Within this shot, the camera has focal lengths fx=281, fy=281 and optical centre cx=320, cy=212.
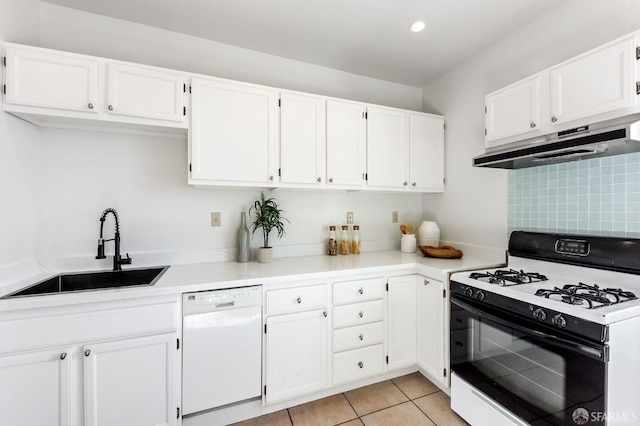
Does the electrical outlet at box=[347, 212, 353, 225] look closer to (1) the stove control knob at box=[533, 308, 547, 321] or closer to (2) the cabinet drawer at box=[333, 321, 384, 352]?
(2) the cabinet drawer at box=[333, 321, 384, 352]

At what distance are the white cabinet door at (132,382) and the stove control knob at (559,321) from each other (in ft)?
6.27

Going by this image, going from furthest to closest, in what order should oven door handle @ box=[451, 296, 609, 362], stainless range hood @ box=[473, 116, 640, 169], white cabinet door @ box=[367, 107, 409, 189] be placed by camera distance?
white cabinet door @ box=[367, 107, 409, 189] → stainless range hood @ box=[473, 116, 640, 169] → oven door handle @ box=[451, 296, 609, 362]

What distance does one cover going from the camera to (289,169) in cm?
213

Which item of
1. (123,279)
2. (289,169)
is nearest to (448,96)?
(289,169)

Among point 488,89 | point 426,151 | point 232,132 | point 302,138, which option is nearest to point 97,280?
point 232,132

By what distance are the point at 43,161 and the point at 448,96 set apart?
326cm

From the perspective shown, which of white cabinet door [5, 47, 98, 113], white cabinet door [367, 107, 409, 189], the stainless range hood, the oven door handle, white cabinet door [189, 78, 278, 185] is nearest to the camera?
the oven door handle

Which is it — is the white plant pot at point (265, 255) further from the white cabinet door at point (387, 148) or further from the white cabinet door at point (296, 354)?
the white cabinet door at point (387, 148)

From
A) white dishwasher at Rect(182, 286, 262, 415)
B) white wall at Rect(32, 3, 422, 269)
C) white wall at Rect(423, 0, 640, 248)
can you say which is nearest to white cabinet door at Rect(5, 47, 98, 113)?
white wall at Rect(32, 3, 422, 269)

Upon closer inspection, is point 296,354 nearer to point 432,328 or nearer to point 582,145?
point 432,328

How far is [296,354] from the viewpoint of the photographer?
1.85 metres

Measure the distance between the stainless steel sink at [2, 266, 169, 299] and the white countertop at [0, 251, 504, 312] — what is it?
0.20ft

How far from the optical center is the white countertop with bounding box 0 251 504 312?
140 centimetres

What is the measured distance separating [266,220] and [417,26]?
5.97 feet
